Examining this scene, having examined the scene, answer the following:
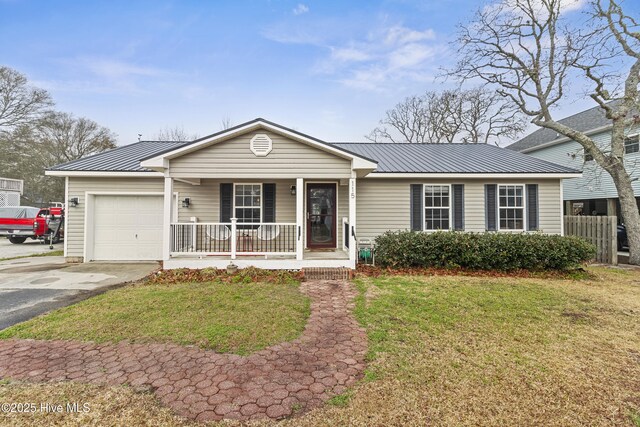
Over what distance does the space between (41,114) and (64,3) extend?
69.2 ft

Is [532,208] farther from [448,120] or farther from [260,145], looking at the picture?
[448,120]

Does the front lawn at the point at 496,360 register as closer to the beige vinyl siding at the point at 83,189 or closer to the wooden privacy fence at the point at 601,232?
the wooden privacy fence at the point at 601,232

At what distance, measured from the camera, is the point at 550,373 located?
3.09 metres

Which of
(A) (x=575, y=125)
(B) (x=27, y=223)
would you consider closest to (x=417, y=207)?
(A) (x=575, y=125)

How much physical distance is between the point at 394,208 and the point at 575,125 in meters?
16.0

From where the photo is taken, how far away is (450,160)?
428 inches

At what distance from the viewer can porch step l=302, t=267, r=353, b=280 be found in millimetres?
7438

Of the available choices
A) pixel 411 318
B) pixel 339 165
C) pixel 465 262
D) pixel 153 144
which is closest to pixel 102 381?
pixel 411 318

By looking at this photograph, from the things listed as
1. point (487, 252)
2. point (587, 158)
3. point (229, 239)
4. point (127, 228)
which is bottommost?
point (487, 252)

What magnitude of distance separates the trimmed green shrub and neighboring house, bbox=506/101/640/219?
26.6 ft

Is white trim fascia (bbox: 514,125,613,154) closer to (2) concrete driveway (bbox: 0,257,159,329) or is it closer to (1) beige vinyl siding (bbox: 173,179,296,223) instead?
(1) beige vinyl siding (bbox: 173,179,296,223)

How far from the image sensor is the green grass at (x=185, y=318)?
154 inches

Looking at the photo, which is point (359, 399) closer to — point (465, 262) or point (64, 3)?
point (465, 262)

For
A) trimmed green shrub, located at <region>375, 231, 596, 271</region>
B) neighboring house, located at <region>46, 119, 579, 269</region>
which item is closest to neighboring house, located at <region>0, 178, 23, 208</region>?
neighboring house, located at <region>46, 119, 579, 269</region>
